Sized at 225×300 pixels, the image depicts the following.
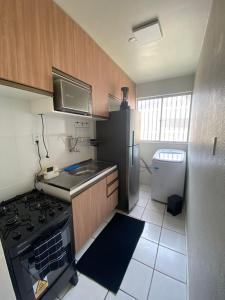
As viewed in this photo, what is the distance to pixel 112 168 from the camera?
1.99 m

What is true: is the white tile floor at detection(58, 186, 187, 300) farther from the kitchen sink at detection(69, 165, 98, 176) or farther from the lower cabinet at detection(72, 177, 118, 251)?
the kitchen sink at detection(69, 165, 98, 176)

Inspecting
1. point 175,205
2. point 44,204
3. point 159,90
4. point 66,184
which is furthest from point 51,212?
point 159,90

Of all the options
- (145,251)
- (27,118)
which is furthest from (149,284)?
(27,118)

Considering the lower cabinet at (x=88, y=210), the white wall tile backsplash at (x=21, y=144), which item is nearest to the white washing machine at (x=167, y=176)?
the lower cabinet at (x=88, y=210)

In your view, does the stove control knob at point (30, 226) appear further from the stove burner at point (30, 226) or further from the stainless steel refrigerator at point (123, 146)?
the stainless steel refrigerator at point (123, 146)

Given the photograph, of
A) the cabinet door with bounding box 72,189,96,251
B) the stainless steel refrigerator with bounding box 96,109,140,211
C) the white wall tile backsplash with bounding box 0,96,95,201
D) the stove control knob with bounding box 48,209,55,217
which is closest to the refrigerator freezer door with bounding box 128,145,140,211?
the stainless steel refrigerator with bounding box 96,109,140,211

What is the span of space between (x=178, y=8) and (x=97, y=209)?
223cm

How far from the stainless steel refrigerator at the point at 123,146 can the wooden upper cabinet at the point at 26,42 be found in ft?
3.67

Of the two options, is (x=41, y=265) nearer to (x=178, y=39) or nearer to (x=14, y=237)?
(x=14, y=237)

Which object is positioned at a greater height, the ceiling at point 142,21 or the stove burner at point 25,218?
the ceiling at point 142,21

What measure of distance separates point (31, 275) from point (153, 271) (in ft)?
3.72

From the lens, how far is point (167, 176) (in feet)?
7.94

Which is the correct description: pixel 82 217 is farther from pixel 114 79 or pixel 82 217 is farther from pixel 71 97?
pixel 114 79

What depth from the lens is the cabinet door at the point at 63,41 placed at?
119 centimetres
